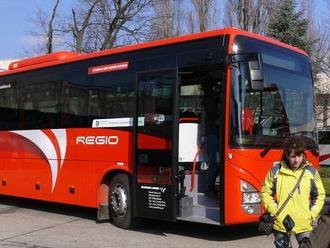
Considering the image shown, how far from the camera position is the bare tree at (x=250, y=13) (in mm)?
34438

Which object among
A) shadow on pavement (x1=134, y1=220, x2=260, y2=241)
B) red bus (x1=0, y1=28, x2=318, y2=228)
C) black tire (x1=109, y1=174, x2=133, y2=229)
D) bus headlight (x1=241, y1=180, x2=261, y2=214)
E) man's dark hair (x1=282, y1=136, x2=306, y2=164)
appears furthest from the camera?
black tire (x1=109, y1=174, x2=133, y2=229)

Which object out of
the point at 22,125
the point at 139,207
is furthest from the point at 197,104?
the point at 22,125

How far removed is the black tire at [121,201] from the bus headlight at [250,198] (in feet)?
7.87

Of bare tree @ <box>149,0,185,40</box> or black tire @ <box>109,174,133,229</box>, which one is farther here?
bare tree @ <box>149,0,185,40</box>

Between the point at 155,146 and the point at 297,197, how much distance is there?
4.67 m

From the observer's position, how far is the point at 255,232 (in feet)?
33.6

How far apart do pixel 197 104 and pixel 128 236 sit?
2470 millimetres

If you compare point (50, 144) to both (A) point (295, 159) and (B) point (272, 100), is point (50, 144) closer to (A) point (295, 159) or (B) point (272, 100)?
(B) point (272, 100)

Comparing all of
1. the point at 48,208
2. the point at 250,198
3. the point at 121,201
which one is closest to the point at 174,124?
the point at 250,198

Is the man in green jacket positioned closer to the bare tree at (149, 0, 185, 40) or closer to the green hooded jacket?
the green hooded jacket

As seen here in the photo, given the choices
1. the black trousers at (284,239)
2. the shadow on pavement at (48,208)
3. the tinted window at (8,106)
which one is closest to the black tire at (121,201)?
the shadow on pavement at (48,208)

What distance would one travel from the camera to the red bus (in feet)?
29.4

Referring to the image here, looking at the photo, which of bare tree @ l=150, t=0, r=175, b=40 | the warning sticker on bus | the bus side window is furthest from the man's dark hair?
bare tree @ l=150, t=0, r=175, b=40

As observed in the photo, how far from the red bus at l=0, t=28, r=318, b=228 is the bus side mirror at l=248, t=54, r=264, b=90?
15 millimetres
